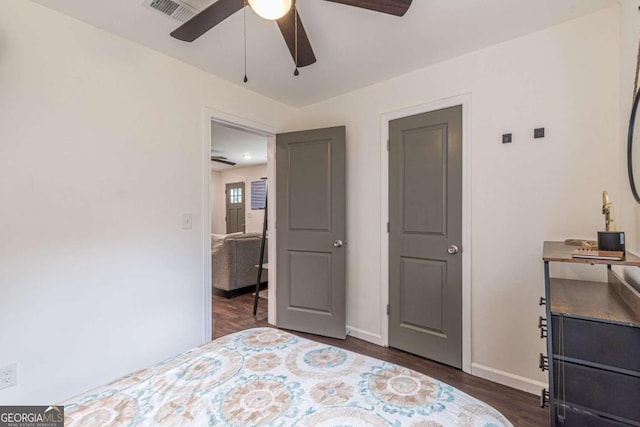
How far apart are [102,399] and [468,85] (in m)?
2.70

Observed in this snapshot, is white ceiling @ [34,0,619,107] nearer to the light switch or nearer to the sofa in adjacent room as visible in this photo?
the light switch

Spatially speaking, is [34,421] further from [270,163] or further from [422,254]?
[270,163]

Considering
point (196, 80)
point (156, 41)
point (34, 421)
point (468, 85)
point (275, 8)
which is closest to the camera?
point (34, 421)

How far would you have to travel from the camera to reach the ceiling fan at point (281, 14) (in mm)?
1190

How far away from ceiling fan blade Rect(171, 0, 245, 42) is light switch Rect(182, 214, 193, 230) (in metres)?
1.25

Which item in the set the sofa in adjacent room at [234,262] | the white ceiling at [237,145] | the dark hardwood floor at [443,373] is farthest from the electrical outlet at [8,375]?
the white ceiling at [237,145]

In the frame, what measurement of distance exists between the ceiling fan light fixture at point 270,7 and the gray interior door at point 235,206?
6464 mm

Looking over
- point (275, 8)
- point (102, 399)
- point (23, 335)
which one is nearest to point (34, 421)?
point (102, 399)

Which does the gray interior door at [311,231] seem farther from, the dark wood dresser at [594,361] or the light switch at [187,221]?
the dark wood dresser at [594,361]

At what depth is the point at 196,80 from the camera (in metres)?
2.40

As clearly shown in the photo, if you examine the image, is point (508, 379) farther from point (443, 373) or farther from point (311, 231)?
point (311, 231)

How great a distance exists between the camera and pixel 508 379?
203cm

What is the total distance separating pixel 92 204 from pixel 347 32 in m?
1.98

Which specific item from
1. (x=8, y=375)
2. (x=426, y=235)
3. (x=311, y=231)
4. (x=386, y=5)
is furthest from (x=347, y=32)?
(x=8, y=375)
